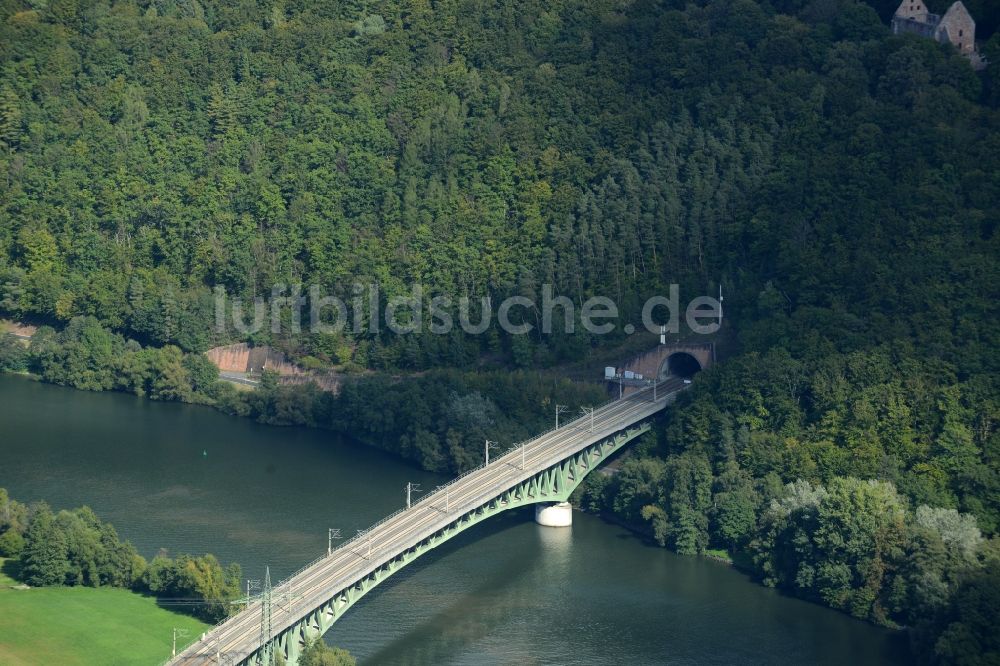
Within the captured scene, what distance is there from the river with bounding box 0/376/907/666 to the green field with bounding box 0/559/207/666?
21.3ft

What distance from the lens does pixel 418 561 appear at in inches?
3312

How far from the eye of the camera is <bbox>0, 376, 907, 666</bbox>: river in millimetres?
75250

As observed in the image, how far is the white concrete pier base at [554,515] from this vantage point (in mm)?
91062

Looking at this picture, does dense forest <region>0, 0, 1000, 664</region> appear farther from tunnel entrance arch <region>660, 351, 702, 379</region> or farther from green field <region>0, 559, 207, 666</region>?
green field <region>0, 559, 207, 666</region>

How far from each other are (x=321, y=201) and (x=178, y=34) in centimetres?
2624

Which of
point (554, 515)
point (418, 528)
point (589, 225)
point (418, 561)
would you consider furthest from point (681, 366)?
point (418, 528)

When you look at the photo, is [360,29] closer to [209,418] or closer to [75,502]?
[209,418]

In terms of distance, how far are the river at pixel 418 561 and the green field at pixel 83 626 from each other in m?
6.50

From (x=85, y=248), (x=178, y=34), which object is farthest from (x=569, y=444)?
(x=178, y=34)

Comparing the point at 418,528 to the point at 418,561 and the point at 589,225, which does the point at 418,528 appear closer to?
the point at 418,561

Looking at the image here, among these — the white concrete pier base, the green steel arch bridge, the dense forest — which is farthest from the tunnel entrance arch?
the white concrete pier base

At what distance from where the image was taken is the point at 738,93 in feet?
374

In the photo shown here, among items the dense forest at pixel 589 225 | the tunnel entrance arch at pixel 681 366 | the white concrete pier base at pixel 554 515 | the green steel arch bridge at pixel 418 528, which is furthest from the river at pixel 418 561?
the tunnel entrance arch at pixel 681 366

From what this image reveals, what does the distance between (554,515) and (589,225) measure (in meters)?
27.2
